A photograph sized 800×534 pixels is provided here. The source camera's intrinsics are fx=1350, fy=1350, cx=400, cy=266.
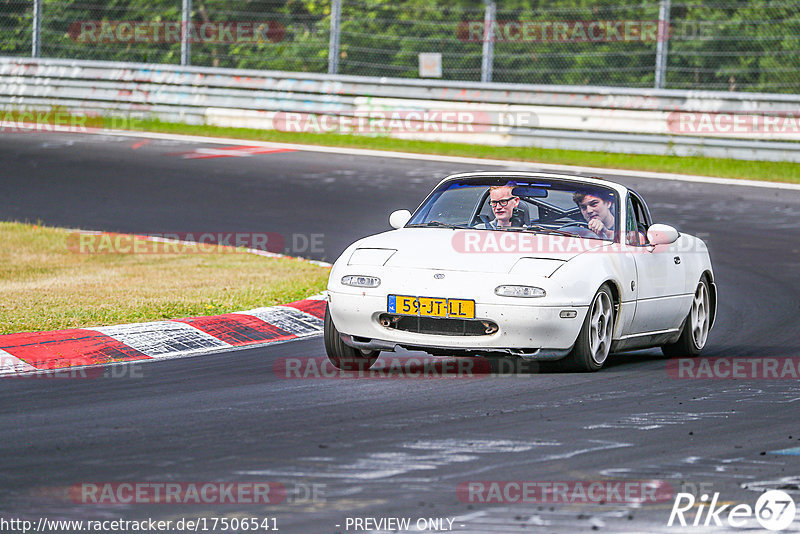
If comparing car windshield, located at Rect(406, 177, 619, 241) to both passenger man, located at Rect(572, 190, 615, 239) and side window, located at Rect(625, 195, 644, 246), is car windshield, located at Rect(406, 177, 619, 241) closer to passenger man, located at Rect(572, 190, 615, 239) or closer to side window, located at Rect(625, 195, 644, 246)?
passenger man, located at Rect(572, 190, 615, 239)

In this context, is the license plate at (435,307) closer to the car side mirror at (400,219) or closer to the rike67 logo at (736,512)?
the car side mirror at (400,219)

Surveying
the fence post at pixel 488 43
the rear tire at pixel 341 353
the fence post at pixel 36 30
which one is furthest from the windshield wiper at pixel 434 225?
the fence post at pixel 36 30

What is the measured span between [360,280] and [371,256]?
0.22m

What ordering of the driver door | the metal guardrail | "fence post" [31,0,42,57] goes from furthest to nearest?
"fence post" [31,0,42,57] → the metal guardrail → the driver door

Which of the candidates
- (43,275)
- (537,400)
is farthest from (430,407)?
(43,275)

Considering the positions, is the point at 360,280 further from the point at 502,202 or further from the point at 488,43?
the point at 488,43

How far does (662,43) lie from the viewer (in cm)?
1983

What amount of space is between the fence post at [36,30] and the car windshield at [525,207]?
17638 millimetres

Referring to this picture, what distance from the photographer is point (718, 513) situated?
183 inches

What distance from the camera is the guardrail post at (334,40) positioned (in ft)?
73.3

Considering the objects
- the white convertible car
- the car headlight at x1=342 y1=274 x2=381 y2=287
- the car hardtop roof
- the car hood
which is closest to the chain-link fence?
the car hardtop roof

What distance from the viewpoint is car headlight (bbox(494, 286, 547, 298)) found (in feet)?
24.1

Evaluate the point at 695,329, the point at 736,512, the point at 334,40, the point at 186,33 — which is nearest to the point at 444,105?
the point at 334,40

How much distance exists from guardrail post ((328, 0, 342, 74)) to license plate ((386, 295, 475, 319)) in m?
15.5
